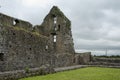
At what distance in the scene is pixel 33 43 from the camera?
23.2 meters

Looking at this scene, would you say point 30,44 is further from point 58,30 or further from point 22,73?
point 58,30

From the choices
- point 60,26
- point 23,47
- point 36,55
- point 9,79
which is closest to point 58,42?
point 60,26

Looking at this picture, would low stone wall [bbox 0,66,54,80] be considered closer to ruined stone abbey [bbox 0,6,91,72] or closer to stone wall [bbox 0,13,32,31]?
ruined stone abbey [bbox 0,6,91,72]

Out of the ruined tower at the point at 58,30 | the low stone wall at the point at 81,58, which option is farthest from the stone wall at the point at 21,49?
the low stone wall at the point at 81,58

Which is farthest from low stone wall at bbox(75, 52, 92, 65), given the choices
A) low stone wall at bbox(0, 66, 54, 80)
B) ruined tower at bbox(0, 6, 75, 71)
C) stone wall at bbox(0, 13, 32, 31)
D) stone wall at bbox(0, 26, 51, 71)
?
low stone wall at bbox(0, 66, 54, 80)

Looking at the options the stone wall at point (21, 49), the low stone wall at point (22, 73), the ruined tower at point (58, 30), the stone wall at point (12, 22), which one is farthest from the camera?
the ruined tower at point (58, 30)

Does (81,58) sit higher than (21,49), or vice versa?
(21,49)

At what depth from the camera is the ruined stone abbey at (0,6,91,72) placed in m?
19.3

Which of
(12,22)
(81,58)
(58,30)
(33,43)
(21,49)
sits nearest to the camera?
(21,49)

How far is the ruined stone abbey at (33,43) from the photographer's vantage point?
19312mm

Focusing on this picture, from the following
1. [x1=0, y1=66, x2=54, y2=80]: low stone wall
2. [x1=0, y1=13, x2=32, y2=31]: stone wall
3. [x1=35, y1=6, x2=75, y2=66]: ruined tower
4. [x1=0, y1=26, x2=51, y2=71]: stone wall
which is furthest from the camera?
[x1=35, y1=6, x2=75, y2=66]: ruined tower

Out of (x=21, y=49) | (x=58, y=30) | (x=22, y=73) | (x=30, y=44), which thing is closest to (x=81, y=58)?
(x=58, y=30)

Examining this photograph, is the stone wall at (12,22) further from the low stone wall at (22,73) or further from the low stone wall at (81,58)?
the low stone wall at (81,58)

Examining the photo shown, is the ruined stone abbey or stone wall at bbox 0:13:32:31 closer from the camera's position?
the ruined stone abbey
